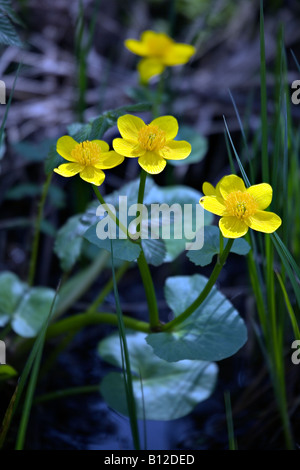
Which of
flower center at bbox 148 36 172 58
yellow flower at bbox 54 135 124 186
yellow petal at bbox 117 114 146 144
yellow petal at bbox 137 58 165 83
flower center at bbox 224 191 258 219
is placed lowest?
flower center at bbox 224 191 258 219

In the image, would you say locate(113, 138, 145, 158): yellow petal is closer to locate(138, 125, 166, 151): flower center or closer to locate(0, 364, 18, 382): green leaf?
locate(138, 125, 166, 151): flower center

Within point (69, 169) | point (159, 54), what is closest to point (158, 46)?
point (159, 54)

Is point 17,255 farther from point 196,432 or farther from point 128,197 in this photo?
point 196,432

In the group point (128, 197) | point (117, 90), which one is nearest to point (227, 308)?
point (128, 197)

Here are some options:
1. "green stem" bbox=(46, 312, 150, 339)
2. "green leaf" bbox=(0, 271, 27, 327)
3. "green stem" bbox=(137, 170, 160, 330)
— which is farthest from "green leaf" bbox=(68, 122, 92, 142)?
"green leaf" bbox=(0, 271, 27, 327)

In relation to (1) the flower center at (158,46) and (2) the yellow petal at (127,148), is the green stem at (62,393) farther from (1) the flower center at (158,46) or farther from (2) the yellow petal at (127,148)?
(1) the flower center at (158,46)

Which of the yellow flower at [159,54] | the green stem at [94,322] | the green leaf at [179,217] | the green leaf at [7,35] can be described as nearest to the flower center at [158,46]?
the yellow flower at [159,54]
